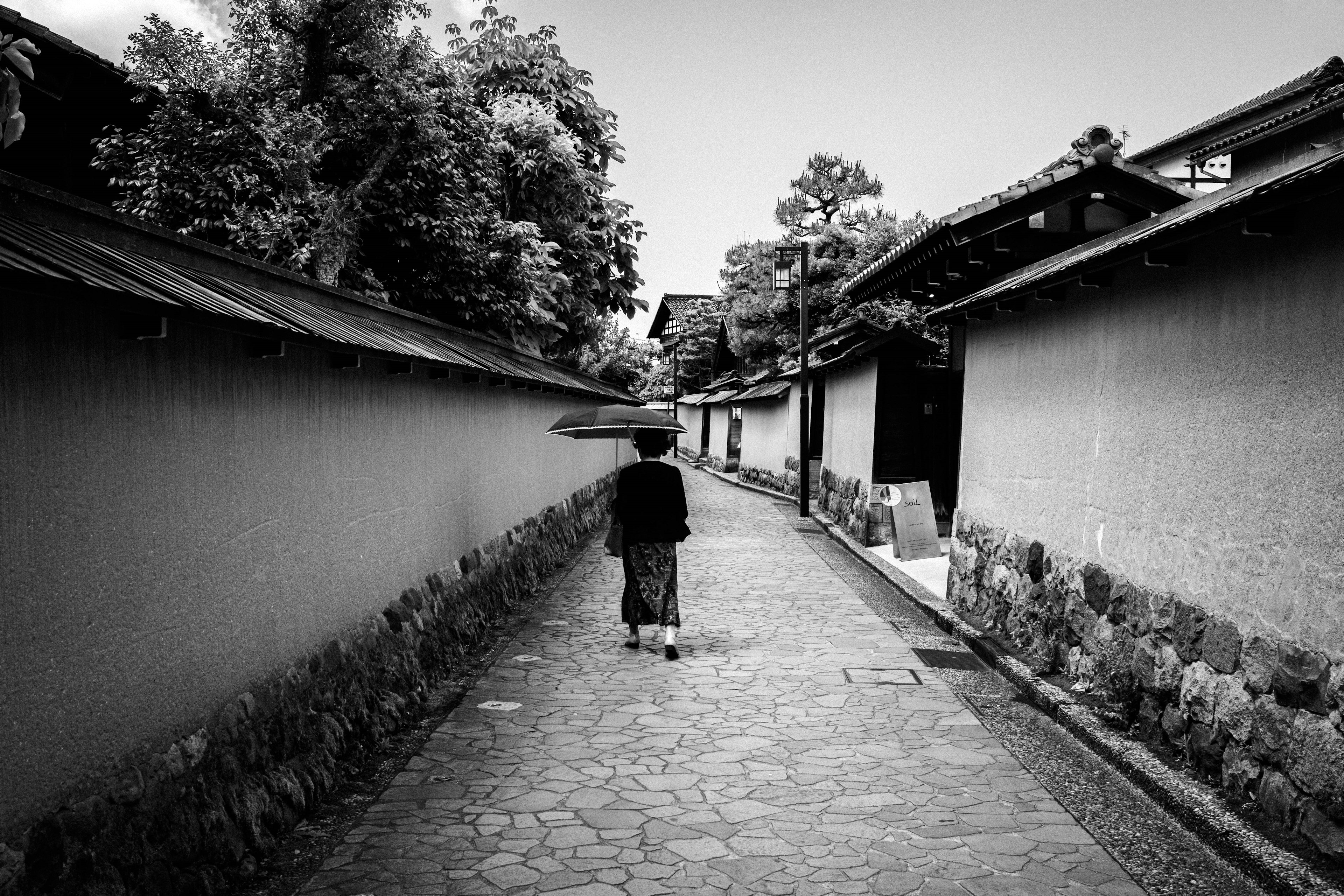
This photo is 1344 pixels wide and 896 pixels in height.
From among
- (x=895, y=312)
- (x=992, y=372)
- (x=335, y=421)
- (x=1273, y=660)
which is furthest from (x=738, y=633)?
(x=895, y=312)

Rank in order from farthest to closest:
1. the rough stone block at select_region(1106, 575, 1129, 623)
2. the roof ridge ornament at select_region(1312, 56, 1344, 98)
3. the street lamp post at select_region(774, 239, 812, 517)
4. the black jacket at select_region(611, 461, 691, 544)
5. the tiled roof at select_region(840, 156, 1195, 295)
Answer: the street lamp post at select_region(774, 239, 812, 517) → the roof ridge ornament at select_region(1312, 56, 1344, 98) → the tiled roof at select_region(840, 156, 1195, 295) → the black jacket at select_region(611, 461, 691, 544) → the rough stone block at select_region(1106, 575, 1129, 623)

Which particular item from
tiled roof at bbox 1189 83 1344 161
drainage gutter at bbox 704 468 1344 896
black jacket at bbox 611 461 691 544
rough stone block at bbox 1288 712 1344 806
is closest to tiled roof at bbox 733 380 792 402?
tiled roof at bbox 1189 83 1344 161

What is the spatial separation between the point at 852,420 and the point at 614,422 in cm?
1110

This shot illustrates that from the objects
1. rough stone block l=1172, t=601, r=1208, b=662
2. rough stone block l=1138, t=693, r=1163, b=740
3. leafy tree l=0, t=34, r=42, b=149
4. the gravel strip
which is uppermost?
leafy tree l=0, t=34, r=42, b=149

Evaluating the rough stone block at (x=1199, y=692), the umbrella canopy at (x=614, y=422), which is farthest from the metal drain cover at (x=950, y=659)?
the umbrella canopy at (x=614, y=422)

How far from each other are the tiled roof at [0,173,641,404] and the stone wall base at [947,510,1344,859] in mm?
5389

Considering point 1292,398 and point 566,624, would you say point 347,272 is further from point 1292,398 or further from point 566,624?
point 1292,398

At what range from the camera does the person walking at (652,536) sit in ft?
32.7

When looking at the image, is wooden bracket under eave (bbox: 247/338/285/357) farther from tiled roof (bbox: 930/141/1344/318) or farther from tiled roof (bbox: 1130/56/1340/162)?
tiled roof (bbox: 1130/56/1340/162)

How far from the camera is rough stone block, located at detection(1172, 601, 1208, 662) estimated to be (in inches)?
251

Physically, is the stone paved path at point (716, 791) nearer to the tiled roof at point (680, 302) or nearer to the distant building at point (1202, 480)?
the distant building at point (1202, 480)

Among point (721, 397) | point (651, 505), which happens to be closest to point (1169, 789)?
point (651, 505)

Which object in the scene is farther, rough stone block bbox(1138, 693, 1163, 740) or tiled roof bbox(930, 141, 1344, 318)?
rough stone block bbox(1138, 693, 1163, 740)

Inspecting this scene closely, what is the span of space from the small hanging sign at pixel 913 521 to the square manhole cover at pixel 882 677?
240 inches
